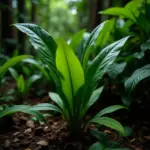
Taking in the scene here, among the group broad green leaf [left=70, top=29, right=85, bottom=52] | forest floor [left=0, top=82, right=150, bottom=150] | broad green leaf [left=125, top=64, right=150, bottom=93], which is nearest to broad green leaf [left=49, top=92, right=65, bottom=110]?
forest floor [left=0, top=82, right=150, bottom=150]

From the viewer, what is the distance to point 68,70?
1259 mm

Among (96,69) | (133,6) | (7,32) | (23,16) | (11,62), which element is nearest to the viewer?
(96,69)

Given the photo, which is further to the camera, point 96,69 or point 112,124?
point 96,69

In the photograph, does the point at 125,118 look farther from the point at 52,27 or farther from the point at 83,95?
the point at 52,27

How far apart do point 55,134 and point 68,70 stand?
52cm

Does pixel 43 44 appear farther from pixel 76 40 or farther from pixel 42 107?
pixel 76 40

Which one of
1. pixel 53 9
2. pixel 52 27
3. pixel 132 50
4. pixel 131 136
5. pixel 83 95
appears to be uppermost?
pixel 53 9

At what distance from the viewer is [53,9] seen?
12.2m

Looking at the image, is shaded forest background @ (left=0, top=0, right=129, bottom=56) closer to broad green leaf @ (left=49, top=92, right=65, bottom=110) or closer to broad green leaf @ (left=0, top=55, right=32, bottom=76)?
broad green leaf @ (left=0, top=55, right=32, bottom=76)

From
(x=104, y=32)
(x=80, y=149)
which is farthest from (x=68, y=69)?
(x=104, y=32)

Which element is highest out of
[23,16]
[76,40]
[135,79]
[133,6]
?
[23,16]

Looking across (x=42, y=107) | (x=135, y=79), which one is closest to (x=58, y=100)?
(x=42, y=107)

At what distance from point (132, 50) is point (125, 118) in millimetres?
733

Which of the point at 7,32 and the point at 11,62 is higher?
the point at 7,32
